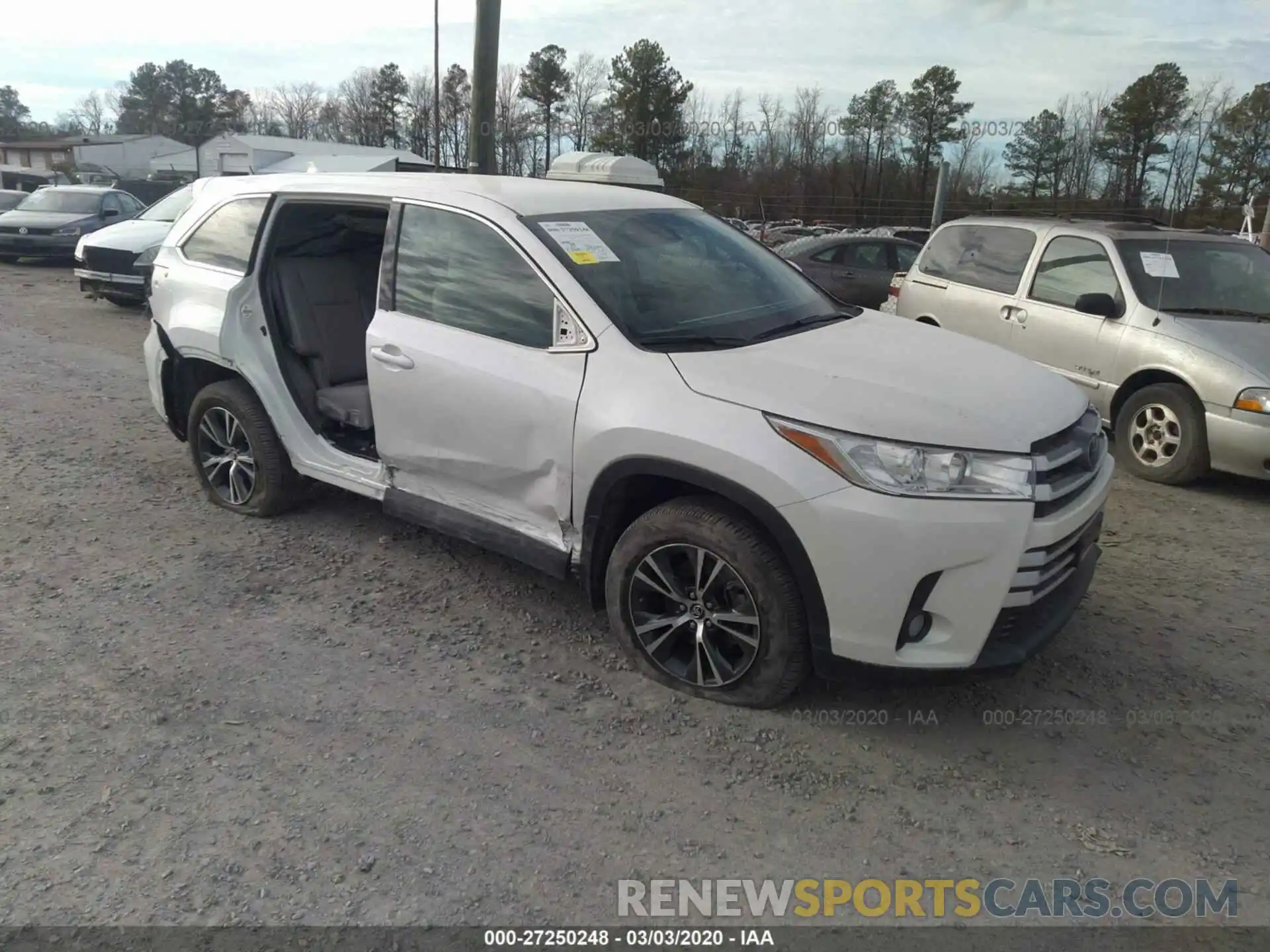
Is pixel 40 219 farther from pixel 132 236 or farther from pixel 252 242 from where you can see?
pixel 252 242

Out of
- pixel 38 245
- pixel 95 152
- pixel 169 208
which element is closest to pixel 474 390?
pixel 169 208

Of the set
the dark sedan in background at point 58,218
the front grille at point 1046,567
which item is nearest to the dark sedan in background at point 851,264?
the front grille at point 1046,567

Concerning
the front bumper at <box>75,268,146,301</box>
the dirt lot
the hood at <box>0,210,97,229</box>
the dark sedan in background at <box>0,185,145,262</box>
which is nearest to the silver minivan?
the dirt lot

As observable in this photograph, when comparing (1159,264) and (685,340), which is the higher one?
(1159,264)

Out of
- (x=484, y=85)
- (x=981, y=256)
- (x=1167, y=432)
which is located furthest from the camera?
(x=484, y=85)

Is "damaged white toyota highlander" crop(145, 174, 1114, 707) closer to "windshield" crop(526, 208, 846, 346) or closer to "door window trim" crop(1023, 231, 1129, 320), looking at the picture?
"windshield" crop(526, 208, 846, 346)

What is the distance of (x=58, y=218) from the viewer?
16.7 metres

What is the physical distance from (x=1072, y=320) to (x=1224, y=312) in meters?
0.94

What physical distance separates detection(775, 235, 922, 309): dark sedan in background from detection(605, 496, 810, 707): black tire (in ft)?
32.1

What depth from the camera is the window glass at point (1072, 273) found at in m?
6.70

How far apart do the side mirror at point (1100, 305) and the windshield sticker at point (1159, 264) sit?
35 cm

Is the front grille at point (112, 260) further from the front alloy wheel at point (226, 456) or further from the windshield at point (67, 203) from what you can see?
the front alloy wheel at point (226, 456)

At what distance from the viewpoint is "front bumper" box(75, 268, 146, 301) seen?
12.0 metres

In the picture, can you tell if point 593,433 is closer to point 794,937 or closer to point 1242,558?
point 794,937
